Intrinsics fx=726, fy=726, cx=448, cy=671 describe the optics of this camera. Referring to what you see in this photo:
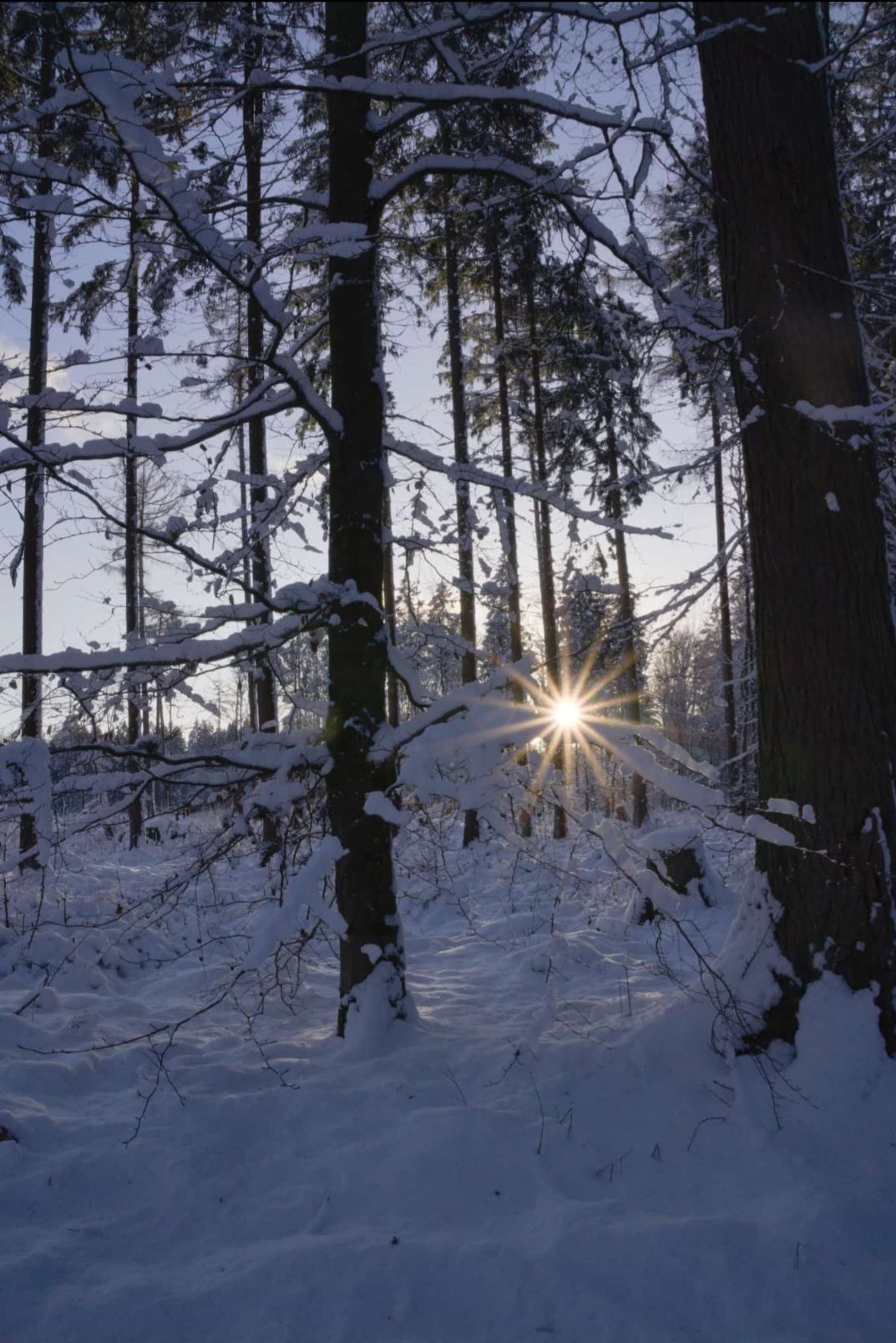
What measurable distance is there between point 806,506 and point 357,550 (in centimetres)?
246

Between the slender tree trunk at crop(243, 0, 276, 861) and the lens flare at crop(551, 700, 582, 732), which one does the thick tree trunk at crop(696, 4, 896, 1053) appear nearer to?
the lens flare at crop(551, 700, 582, 732)

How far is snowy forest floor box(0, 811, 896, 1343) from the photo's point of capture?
2.33 meters

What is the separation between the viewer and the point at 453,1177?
296 cm

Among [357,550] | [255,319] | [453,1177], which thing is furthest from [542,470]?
[453,1177]

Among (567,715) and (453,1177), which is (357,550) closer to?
(567,715)

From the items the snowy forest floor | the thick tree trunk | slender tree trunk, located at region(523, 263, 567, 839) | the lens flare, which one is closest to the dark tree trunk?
the snowy forest floor

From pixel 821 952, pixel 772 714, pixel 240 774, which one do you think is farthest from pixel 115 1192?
pixel 772 714

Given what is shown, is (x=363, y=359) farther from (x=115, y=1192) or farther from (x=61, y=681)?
(x=115, y=1192)

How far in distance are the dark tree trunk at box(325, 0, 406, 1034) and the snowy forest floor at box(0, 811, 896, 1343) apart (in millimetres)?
698

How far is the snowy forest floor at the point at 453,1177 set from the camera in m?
2.33

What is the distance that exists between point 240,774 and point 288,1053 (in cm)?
160

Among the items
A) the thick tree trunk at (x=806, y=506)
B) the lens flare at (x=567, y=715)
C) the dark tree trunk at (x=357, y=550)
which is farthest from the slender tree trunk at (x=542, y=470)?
the lens flare at (x=567, y=715)

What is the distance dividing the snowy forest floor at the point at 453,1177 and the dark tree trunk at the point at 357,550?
0.70 metres

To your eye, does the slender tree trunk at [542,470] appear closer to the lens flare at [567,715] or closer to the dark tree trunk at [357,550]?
the dark tree trunk at [357,550]
